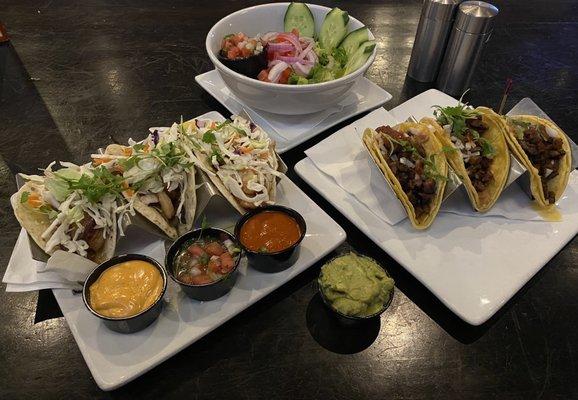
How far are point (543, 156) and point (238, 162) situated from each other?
6.50 ft

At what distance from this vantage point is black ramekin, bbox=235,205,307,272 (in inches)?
87.5

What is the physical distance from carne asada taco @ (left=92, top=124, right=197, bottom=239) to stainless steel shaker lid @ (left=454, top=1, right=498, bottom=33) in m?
2.48

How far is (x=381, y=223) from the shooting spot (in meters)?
2.63

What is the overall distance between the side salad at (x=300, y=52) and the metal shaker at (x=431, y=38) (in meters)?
0.66

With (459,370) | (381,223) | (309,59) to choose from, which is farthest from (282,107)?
(459,370)

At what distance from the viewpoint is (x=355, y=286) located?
2.10 metres

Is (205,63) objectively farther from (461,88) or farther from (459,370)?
(459,370)

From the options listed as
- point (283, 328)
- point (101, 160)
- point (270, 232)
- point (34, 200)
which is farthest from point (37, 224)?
point (283, 328)

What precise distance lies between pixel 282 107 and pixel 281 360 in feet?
5.78

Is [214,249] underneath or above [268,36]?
underneath

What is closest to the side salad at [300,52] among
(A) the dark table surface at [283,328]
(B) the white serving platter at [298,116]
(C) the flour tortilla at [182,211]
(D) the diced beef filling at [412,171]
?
(B) the white serving platter at [298,116]

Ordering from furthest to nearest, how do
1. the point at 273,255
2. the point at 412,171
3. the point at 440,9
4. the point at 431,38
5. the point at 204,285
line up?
the point at 431,38, the point at 440,9, the point at 412,171, the point at 273,255, the point at 204,285

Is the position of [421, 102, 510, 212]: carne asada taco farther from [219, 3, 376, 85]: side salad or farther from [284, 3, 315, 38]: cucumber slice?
[284, 3, 315, 38]: cucumber slice

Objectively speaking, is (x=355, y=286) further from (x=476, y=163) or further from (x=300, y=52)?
(x=300, y=52)
